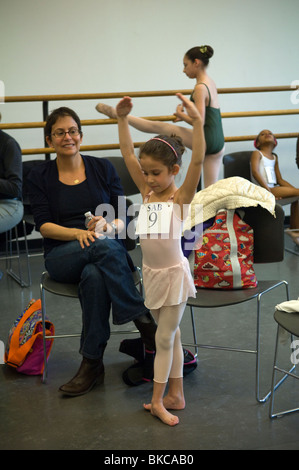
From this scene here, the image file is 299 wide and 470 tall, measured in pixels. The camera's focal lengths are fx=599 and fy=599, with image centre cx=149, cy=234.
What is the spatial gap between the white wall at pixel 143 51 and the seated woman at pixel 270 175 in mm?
692

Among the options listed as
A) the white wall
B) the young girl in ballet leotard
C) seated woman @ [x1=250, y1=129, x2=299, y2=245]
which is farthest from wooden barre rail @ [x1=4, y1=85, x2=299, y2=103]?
the young girl in ballet leotard

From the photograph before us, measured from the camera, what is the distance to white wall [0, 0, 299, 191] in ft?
16.1

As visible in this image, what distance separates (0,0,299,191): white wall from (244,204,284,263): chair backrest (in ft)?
9.30

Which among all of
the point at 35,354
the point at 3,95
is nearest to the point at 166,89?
the point at 3,95

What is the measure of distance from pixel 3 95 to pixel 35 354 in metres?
2.80

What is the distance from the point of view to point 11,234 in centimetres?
457

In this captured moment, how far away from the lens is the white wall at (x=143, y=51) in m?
4.92

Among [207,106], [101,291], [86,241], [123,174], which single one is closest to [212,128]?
[207,106]

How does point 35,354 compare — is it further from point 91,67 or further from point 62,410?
point 91,67

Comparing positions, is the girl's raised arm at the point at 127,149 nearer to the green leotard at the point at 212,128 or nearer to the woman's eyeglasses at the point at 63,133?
the woman's eyeglasses at the point at 63,133

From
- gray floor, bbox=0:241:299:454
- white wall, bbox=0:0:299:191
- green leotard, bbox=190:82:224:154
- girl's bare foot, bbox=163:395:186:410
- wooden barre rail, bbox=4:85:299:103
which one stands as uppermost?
white wall, bbox=0:0:299:191

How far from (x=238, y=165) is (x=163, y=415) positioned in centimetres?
301

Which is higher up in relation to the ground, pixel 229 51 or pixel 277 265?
pixel 229 51

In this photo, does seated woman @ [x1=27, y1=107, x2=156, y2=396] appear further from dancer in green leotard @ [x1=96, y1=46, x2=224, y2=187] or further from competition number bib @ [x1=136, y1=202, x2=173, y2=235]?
dancer in green leotard @ [x1=96, y1=46, x2=224, y2=187]
